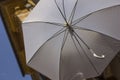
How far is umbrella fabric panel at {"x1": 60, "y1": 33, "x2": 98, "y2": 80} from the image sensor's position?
245 centimetres

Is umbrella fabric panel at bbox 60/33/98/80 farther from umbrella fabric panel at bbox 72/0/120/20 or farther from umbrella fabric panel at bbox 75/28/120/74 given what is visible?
umbrella fabric panel at bbox 72/0/120/20

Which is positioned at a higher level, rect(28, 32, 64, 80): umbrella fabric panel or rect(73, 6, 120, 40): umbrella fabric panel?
rect(73, 6, 120, 40): umbrella fabric panel

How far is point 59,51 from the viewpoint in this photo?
2492 millimetres

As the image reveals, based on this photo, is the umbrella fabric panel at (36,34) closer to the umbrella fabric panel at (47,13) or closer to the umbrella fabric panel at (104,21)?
the umbrella fabric panel at (47,13)

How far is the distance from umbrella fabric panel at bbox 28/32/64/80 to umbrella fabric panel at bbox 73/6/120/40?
23cm

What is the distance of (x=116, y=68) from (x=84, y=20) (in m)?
1.23

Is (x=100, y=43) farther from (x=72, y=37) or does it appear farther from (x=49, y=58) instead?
(x=49, y=58)

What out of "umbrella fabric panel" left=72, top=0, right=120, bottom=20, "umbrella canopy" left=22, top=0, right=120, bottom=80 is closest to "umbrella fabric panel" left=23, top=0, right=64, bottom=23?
"umbrella canopy" left=22, top=0, right=120, bottom=80

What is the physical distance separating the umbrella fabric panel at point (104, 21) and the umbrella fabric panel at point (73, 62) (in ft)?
0.56

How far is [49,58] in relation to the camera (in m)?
2.56

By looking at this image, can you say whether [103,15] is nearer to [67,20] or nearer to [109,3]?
[109,3]

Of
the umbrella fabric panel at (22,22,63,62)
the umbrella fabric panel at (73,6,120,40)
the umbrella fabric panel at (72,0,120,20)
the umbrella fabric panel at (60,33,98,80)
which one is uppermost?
the umbrella fabric panel at (72,0,120,20)

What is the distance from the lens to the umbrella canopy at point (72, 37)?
7.66 feet

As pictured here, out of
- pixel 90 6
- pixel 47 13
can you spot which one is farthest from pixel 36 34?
pixel 90 6
